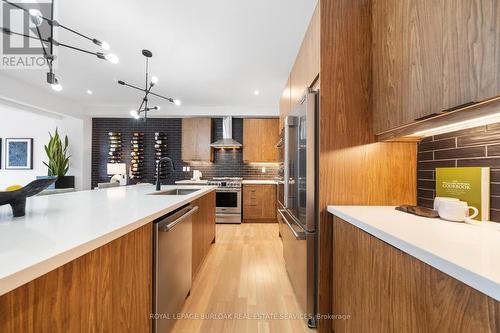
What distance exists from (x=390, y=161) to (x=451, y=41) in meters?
0.77

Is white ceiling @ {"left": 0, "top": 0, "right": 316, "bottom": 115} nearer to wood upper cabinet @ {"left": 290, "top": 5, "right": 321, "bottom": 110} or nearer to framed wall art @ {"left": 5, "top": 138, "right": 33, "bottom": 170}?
wood upper cabinet @ {"left": 290, "top": 5, "right": 321, "bottom": 110}

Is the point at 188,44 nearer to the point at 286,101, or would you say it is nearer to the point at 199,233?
the point at 286,101

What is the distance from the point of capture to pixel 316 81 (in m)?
1.58

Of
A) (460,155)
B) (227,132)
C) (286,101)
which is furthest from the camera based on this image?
(227,132)

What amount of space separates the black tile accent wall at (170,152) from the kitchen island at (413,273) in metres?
4.19

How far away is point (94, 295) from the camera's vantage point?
753 mm

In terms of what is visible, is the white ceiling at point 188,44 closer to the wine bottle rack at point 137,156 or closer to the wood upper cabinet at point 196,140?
the wood upper cabinet at point 196,140

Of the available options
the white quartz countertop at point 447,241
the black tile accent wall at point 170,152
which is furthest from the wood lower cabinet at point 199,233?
the black tile accent wall at point 170,152

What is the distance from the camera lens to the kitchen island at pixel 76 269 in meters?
0.52

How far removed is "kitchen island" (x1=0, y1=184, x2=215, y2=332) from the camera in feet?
1.72

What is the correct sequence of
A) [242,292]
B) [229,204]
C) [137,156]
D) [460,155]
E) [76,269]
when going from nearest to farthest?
[76,269] < [460,155] < [242,292] < [229,204] < [137,156]

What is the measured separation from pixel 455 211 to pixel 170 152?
5477 millimetres

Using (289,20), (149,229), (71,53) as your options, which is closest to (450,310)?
(149,229)

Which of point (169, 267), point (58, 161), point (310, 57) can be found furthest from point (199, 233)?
point (58, 161)
